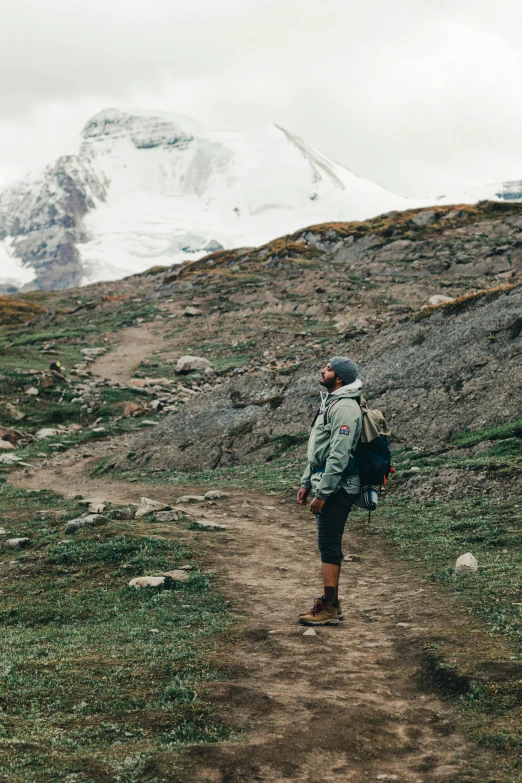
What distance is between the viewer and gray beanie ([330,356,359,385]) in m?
9.12

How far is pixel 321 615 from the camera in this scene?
8695mm

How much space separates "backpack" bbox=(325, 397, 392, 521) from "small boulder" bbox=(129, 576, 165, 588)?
3561mm

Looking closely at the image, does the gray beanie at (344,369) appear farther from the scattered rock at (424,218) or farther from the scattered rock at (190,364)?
the scattered rock at (424,218)

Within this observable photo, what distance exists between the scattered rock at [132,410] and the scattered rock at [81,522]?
2037 centimetres

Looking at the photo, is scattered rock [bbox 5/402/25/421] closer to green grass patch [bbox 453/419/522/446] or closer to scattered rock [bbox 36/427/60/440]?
scattered rock [bbox 36/427/60/440]

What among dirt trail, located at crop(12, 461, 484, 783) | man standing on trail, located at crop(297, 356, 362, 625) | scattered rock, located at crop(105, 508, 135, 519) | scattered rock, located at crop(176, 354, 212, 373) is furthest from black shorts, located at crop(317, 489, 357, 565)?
scattered rock, located at crop(176, 354, 212, 373)

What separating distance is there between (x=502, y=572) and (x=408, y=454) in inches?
367

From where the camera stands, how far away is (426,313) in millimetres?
25891

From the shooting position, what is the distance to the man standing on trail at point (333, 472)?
28.5 feet

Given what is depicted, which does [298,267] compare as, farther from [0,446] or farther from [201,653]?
[201,653]

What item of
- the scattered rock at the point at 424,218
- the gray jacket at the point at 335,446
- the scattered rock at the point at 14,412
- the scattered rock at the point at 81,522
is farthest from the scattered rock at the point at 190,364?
the scattered rock at the point at 424,218

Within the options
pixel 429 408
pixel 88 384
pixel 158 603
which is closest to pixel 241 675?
pixel 158 603

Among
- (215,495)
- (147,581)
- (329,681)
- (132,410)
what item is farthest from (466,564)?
(132,410)

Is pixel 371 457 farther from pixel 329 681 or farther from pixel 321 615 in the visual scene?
pixel 329 681
